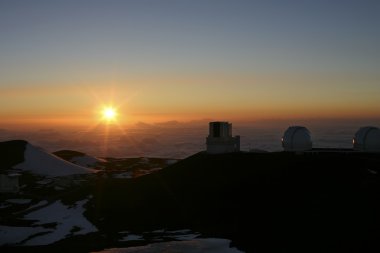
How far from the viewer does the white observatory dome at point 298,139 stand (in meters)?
56.8

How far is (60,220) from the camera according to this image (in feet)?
172

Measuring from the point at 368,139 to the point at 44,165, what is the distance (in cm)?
5793

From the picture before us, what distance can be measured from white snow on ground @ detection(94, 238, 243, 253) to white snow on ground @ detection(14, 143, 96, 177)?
4306 centimetres

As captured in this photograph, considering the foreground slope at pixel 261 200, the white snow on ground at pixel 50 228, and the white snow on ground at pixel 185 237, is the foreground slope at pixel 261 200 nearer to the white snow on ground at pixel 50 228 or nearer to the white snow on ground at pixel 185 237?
the white snow on ground at pixel 185 237

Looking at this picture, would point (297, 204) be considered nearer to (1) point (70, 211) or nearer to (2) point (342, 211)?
(2) point (342, 211)

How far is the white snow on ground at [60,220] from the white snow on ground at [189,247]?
32.9ft

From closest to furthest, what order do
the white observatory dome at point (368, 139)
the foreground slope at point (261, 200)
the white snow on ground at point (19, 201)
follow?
1. the foreground slope at point (261, 200)
2. the white observatory dome at point (368, 139)
3. the white snow on ground at point (19, 201)

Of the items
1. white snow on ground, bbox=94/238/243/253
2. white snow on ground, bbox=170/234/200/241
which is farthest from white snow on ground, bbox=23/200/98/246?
white snow on ground, bbox=170/234/200/241

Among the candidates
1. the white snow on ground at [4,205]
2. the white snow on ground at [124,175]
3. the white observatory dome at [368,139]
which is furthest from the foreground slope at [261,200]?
the white snow on ground at [124,175]

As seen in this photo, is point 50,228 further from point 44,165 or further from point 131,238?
point 44,165

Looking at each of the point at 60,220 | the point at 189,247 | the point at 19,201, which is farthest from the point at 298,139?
the point at 19,201

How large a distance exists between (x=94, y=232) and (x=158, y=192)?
11.9 meters

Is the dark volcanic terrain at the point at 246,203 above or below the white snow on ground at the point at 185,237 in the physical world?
above

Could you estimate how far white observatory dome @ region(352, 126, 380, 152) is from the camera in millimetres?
53594
